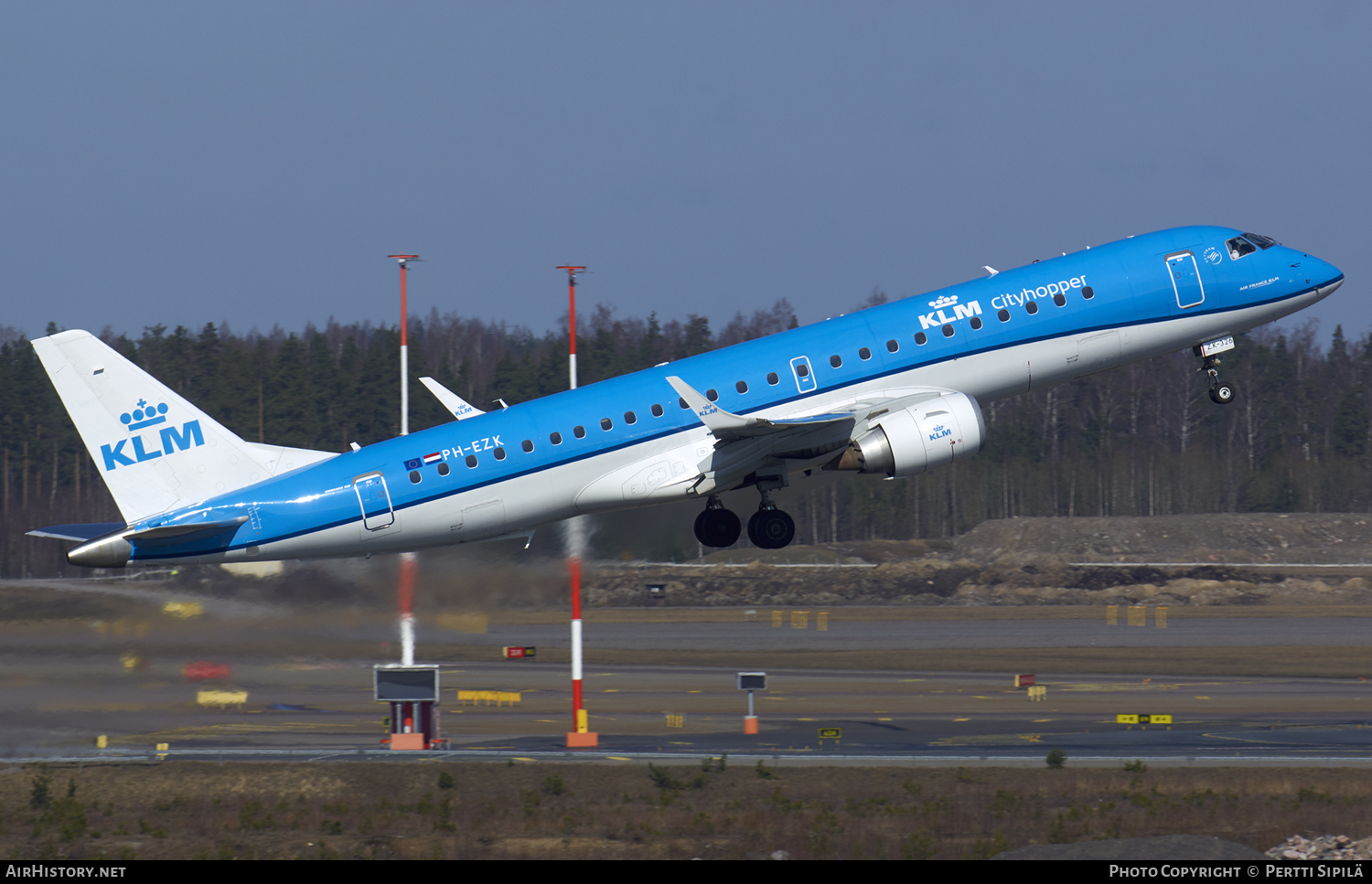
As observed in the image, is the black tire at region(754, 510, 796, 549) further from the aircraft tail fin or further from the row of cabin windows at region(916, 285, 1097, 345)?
the aircraft tail fin

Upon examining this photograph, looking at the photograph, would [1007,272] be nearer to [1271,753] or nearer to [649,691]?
[1271,753]

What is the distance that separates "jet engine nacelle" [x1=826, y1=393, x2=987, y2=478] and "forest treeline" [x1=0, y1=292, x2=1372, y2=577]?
199 ft

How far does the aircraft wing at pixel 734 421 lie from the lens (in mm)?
34062

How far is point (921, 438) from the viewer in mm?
35844

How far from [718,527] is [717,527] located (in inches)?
1.8

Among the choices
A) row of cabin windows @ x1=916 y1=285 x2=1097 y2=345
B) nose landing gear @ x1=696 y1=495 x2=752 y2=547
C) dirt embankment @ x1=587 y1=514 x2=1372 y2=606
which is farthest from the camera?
dirt embankment @ x1=587 y1=514 x2=1372 y2=606

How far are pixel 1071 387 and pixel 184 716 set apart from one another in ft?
312

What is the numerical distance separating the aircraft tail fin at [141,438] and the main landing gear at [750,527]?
32.1ft

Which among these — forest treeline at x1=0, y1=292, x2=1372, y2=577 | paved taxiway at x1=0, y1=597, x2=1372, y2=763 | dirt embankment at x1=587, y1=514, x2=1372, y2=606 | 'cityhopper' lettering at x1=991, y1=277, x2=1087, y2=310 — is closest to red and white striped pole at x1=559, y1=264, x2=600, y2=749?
paved taxiway at x1=0, y1=597, x2=1372, y2=763

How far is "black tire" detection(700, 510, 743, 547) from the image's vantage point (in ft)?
126

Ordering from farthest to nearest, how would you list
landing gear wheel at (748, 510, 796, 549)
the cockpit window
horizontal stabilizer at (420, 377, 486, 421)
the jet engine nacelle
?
the cockpit window → horizontal stabilizer at (420, 377, 486, 421) → landing gear wheel at (748, 510, 796, 549) → the jet engine nacelle

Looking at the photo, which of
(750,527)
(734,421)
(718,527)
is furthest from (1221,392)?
(734,421)

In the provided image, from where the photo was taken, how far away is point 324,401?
10831 centimetres

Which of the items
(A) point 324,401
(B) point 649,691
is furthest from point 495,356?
(B) point 649,691
